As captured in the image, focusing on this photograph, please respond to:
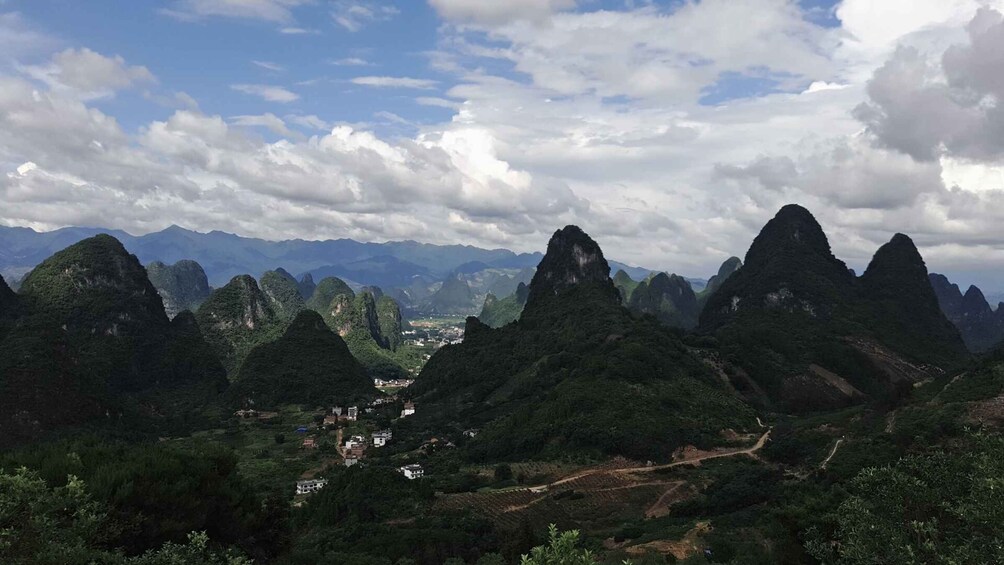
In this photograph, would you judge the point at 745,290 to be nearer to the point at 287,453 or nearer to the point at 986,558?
the point at 287,453

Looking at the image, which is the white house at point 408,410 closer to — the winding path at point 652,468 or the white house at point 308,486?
the white house at point 308,486

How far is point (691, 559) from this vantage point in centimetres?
3425

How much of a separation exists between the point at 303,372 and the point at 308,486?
64594 mm

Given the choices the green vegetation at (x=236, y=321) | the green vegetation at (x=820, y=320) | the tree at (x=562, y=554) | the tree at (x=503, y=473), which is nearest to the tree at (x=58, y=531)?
the tree at (x=562, y=554)

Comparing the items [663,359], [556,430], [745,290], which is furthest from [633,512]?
[745,290]

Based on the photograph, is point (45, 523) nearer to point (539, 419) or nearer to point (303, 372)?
point (539, 419)

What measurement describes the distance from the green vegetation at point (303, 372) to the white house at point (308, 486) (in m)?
52.2

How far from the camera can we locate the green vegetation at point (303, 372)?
12106 centimetres

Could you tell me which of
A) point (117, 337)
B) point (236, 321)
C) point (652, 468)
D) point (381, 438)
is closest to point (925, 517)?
point (652, 468)

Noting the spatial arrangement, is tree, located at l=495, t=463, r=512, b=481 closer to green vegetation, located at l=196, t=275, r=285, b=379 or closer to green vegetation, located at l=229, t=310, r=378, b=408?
green vegetation, located at l=229, t=310, r=378, b=408

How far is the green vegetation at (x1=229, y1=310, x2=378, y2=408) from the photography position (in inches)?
4766

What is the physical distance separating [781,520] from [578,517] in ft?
95.8

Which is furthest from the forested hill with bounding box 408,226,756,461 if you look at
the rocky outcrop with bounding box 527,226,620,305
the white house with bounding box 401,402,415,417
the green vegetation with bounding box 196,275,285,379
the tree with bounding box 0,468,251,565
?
the green vegetation with bounding box 196,275,285,379

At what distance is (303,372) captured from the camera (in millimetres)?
128875
